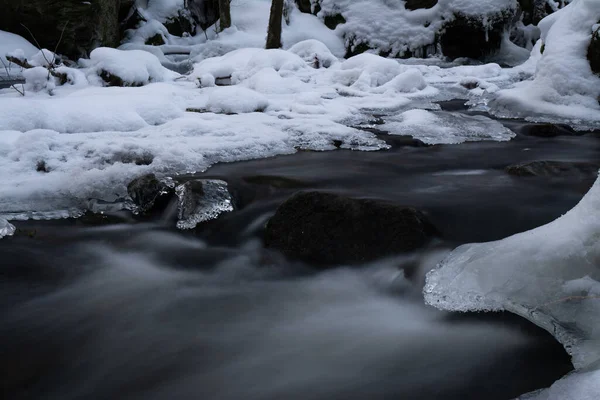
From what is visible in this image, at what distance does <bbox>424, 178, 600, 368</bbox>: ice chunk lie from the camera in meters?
1.71

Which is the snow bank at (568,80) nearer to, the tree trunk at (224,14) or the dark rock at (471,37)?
the dark rock at (471,37)

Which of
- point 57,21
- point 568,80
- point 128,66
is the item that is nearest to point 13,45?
point 57,21

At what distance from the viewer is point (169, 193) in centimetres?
319

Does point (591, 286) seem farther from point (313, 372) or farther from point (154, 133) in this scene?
point (154, 133)

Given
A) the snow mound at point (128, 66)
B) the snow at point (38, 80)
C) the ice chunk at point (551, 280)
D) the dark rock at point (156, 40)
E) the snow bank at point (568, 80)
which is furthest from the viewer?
the dark rock at point (156, 40)

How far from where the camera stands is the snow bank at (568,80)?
5.39 meters

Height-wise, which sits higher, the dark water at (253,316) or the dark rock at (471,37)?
the dark rock at (471,37)

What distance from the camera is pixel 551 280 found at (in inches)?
71.0

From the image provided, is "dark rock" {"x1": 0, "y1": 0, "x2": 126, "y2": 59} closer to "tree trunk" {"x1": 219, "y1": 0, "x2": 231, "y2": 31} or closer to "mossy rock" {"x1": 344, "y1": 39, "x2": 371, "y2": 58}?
"tree trunk" {"x1": 219, "y1": 0, "x2": 231, "y2": 31}

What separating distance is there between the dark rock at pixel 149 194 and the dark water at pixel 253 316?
13 centimetres

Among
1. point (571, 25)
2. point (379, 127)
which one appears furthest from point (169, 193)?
point (571, 25)

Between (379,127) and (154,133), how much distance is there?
2140 millimetres

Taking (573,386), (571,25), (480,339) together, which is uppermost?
(571,25)

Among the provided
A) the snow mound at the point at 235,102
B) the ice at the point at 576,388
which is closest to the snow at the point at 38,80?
the snow mound at the point at 235,102
